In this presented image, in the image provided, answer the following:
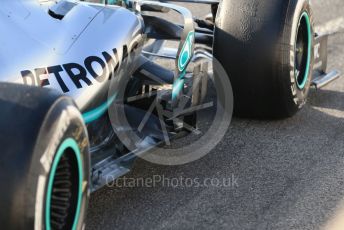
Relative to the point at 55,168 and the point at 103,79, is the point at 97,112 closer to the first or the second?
the point at 103,79

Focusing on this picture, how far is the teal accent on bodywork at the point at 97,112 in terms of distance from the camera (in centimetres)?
403

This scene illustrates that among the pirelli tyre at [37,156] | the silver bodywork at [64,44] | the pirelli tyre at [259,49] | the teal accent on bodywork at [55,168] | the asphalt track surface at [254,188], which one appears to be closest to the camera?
the pirelli tyre at [37,156]

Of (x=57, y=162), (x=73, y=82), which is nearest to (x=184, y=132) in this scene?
(x=73, y=82)

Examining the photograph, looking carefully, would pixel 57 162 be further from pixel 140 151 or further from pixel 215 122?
pixel 215 122

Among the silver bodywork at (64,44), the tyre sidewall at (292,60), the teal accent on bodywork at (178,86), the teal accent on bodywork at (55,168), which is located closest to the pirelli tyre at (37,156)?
the teal accent on bodywork at (55,168)

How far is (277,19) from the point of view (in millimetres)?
5102

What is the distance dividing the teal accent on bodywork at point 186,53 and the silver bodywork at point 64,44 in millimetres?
331

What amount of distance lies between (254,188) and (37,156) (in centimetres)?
181

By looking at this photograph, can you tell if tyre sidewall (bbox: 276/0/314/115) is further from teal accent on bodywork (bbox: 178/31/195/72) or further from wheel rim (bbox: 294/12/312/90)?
teal accent on bodywork (bbox: 178/31/195/72)

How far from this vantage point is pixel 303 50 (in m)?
5.75

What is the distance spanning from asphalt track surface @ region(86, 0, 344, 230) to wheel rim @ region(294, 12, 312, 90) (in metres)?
0.31

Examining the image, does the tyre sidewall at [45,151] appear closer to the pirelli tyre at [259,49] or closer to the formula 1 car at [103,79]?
the formula 1 car at [103,79]

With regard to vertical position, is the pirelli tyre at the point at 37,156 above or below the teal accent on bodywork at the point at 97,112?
above

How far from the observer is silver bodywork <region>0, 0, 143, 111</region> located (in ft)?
12.3
